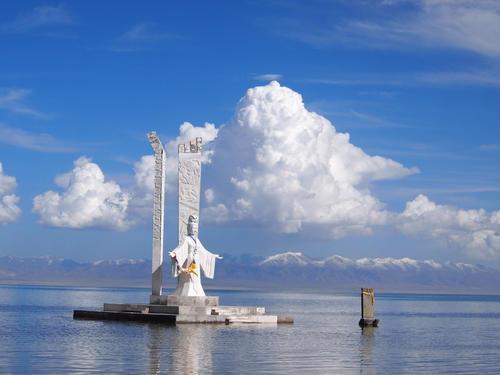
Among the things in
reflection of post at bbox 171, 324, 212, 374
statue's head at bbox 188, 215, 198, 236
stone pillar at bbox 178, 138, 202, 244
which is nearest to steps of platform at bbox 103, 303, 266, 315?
reflection of post at bbox 171, 324, 212, 374

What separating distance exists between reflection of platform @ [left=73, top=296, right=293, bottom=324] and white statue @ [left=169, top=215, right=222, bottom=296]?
679 mm

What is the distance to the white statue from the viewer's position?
4050 centimetres

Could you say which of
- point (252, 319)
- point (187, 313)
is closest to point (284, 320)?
point (252, 319)

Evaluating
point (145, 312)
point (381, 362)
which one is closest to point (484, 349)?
point (381, 362)

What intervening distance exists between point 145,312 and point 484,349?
47.8 ft

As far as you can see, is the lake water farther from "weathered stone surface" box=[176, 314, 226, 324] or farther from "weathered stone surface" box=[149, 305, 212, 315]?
"weathered stone surface" box=[149, 305, 212, 315]

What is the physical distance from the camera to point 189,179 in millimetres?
42125

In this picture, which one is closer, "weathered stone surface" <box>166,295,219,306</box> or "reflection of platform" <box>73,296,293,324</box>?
"reflection of platform" <box>73,296,293,324</box>

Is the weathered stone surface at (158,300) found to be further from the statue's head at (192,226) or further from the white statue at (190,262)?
the statue's head at (192,226)

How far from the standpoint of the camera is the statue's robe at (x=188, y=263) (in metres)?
40.5

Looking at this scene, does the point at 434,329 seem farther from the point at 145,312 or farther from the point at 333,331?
the point at 145,312

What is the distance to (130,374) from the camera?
850 inches

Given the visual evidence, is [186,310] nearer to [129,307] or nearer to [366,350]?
[129,307]

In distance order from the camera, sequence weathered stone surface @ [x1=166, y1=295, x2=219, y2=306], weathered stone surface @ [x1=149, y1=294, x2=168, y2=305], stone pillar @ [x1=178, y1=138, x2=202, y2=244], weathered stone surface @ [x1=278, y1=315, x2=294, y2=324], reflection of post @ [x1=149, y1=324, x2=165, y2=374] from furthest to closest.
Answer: weathered stone surface @ [x1=278, y1=315, x2=294, y2=324]
stone pillar @ [x1=178, y1=138, x2=202, y2=244]
weathered stone surface @ [x1=149, y1=294, x2=168, y2=305]
weathered stone surface @ [x1=166, y1=295, x2=219, y2=306]
reflection of post @ [x1=149, y1=324, x2=165, y2=374]
